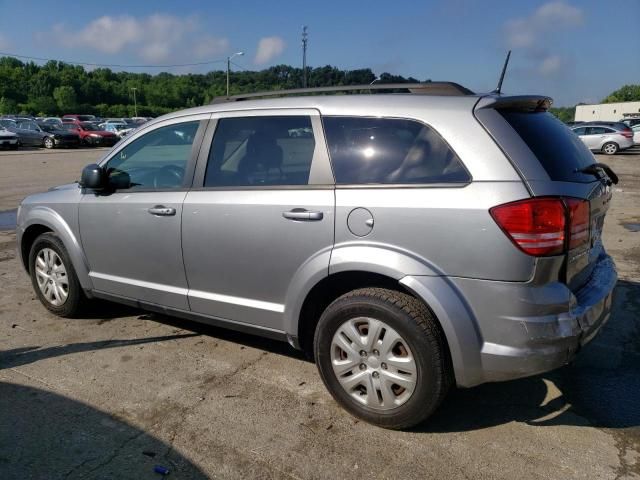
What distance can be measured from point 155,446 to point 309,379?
1.10 metres

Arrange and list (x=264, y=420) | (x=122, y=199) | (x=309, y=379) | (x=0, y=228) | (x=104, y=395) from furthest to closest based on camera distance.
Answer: (x=0, y=228)
(x=122, y=199)
(x=309, y=379)
(x=104, y=395)
(x=264, y=420)

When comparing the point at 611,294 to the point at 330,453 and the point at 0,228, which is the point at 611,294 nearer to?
the point at 330,453

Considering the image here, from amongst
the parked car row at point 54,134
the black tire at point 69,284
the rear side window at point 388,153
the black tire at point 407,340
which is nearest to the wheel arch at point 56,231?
the black tire at point 69,284

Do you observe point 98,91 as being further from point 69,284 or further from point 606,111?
point 69,284

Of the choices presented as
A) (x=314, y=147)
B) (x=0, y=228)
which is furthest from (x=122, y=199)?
(x=0, y=228)

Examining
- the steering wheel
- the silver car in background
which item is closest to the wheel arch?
the steering wheel

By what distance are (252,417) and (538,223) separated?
6.28ft

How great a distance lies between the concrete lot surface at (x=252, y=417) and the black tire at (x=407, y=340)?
0.12 m

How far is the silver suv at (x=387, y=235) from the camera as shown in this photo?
2562 millimetres

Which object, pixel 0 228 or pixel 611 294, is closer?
pixel 611 294

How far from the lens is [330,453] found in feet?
9.00

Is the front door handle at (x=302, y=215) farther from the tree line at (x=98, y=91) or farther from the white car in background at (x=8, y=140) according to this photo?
the tree line at (x=98, y=91)

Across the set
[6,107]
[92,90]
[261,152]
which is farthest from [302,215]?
[92,90]

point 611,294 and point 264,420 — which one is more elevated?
point 611,294
